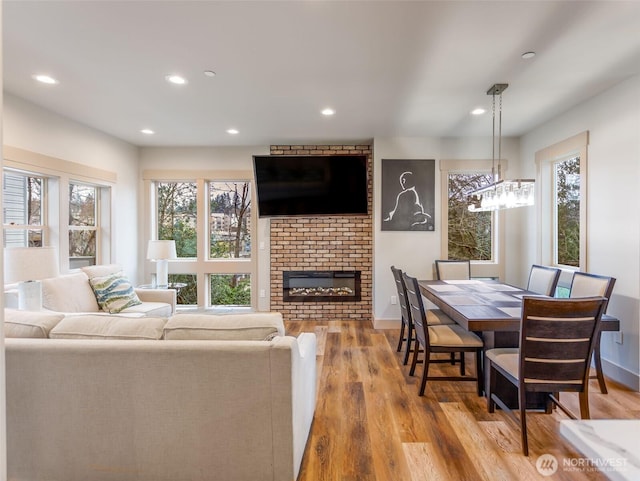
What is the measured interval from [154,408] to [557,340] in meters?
2.22

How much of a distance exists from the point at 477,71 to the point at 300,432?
2.89 m

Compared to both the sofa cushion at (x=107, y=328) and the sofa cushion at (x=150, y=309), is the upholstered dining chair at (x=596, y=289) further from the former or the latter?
the sofa cushion at (x=150, y=309)

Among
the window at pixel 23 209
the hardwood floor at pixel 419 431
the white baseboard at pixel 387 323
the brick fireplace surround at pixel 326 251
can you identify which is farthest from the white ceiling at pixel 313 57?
the white baseboard at pixel 387 323

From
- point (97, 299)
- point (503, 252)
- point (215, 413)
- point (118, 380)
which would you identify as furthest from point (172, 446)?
point (503, 252)

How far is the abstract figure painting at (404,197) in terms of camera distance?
4613 mm

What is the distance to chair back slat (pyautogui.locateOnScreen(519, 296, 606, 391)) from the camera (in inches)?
74.8

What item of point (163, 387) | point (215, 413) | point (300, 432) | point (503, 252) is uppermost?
point (503, 252)

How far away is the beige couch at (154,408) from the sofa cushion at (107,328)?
8cm

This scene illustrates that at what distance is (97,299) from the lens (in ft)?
11.7

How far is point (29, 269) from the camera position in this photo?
2523mm

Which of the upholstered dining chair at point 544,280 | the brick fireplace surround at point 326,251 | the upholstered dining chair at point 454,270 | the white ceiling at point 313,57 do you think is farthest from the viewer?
the brick fireplace surround at point 326,251

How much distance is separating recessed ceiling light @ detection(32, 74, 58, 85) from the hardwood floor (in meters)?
3.48

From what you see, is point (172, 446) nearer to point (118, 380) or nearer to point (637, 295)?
point (118, 380)

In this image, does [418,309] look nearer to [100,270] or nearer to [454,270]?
[454,270]
